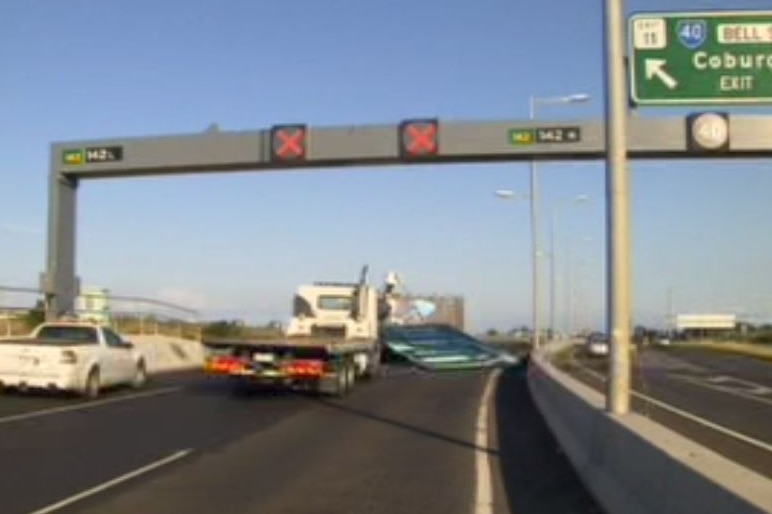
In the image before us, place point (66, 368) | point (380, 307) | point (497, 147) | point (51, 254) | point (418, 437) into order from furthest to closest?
point (380, 307) → point (51, 254) → point (497, 147) → point (66, 368) → point (418, 437)

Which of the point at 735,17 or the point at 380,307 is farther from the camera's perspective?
the point at 380,307

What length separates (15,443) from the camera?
15.9 m

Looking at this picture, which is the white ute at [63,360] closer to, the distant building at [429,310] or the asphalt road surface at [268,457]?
the asphalt road surface at [268,457]

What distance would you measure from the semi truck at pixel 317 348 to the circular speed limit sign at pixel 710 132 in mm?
9629

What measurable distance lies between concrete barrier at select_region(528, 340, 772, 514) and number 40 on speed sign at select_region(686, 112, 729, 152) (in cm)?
1583

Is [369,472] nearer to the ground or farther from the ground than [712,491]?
nearer to the ground

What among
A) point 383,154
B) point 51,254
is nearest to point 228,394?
point 383,154

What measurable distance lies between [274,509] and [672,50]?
7.50m

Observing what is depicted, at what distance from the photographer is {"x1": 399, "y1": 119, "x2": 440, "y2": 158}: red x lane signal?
1233 inches

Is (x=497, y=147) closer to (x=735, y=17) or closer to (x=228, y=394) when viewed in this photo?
(x=228, y=394)

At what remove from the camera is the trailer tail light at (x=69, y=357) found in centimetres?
2389

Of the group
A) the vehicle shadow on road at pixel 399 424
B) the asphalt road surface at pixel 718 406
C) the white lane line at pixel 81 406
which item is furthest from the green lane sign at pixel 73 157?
the asphalt road surface at pixel 718 406

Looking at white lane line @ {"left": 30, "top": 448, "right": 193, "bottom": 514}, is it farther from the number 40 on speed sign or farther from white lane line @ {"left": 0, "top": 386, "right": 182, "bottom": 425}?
the number 40 on speed sign

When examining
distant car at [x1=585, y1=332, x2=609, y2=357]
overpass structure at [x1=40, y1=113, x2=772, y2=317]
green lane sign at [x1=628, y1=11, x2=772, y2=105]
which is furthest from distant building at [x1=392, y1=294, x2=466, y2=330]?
green lane sign at [x1=628, y1=11, x2=772, y2=105]
